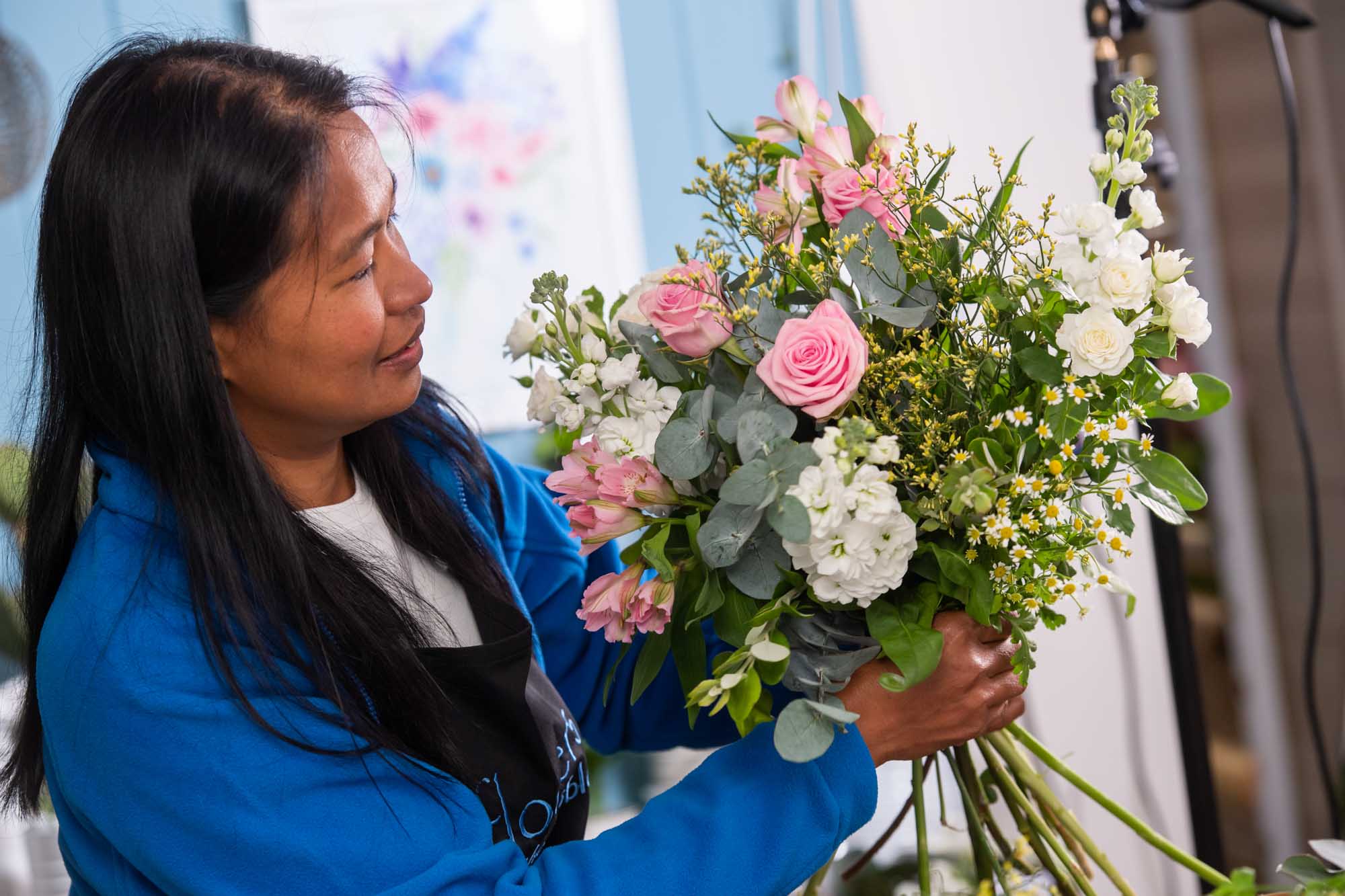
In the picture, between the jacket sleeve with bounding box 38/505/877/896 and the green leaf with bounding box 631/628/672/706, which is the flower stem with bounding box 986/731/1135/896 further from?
the green leaf with bounding box 631/628/672/706

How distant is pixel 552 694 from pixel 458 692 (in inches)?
5.3

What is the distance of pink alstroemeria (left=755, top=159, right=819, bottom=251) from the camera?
2.76 feet

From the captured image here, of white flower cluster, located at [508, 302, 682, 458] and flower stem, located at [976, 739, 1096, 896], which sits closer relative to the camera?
white flower cluster, located at [508, 302, 682, 458]

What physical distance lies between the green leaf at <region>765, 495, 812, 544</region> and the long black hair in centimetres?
36

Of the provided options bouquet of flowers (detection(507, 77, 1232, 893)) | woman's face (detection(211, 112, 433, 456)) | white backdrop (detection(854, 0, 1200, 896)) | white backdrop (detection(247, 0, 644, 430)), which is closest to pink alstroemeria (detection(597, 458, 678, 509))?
bouquet of flowers (detection(507, 77, 1232, 893))

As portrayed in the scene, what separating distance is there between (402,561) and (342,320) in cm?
27

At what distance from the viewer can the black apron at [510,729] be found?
0.95 m

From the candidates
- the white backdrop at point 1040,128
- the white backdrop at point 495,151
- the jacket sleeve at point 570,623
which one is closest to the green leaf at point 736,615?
the jacket sleeve at point 570,623

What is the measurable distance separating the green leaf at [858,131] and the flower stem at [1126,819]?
487 mm

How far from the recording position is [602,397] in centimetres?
83

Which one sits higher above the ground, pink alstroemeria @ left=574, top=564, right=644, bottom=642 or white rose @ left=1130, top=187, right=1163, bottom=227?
white rose @ left=1130, top=187, right=1163, bottom=227

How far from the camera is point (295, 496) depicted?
38.9 inches

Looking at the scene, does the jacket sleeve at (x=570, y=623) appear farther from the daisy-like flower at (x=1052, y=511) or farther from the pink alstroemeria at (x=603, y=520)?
the daisy-like flower at (x=1052, y=511)

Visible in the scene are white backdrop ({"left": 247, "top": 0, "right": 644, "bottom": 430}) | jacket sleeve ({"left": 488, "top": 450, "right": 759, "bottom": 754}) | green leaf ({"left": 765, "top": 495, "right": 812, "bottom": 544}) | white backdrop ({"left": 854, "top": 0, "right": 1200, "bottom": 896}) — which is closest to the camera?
green leaf ({"left": 765, "top": 495, "right": 812, "bottom": 544})
